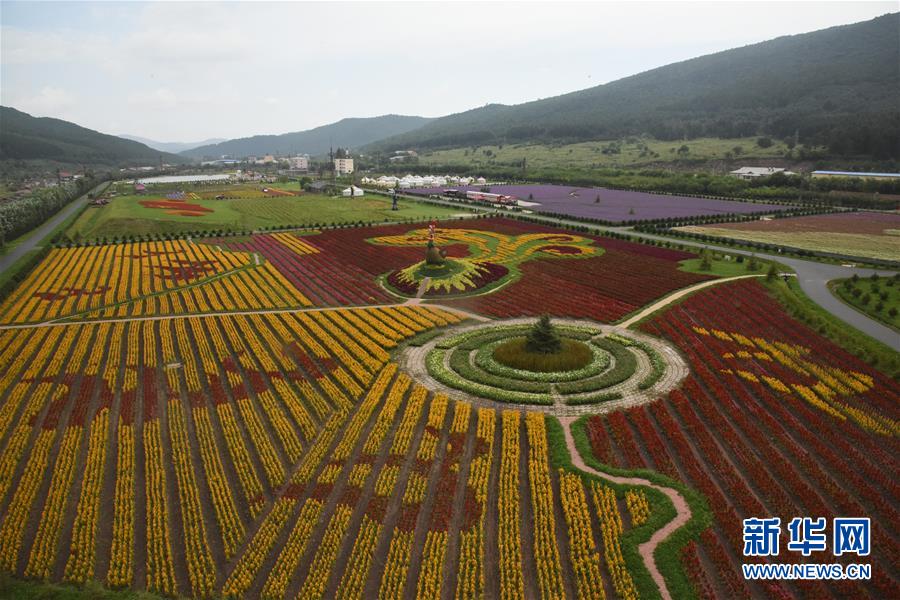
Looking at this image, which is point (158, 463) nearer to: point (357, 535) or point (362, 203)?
point (357, 535)

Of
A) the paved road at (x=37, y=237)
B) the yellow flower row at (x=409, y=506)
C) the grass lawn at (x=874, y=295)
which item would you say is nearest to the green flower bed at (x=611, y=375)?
the yellow flower row at (x=409, y=506)

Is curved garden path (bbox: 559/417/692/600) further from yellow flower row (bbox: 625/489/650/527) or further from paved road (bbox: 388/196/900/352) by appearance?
paved road (bbox: 388/196/900/352)

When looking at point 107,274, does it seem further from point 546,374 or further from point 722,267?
point 722,267

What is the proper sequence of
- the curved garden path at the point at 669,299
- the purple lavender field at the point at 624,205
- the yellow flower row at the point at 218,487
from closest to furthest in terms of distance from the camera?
the yellow flower row at the point at 218,487 → the curved garden path at the point at 669,299 → the purple lavender field at the point at 624,205

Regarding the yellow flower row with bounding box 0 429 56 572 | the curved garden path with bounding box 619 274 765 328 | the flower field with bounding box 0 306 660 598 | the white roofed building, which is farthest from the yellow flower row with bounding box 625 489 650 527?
the white roofed building

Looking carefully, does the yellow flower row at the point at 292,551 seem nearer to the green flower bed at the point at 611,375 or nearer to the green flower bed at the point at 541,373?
the green flower bed at the point at 541,373

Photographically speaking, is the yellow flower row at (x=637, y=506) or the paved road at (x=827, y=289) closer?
the yellow flower row at (x=637, y=506)

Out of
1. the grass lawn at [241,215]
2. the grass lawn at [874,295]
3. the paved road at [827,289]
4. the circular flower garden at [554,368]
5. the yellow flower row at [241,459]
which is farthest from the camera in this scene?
the grass lawn at [241,215]

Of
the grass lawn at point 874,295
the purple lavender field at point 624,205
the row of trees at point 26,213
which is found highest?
the row of trees at point 26,213
